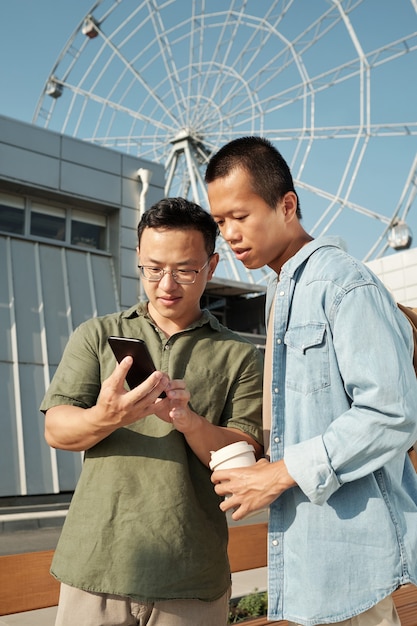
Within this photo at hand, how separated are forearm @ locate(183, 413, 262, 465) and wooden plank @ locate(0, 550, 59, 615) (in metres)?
0.99

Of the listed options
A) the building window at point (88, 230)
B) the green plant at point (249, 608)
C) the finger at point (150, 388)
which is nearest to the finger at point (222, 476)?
the finger at point (150, 388)

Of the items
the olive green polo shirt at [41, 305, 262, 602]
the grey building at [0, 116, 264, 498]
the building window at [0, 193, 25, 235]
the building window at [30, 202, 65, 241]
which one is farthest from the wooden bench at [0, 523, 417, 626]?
the building window at [30, 202, 65, 241]

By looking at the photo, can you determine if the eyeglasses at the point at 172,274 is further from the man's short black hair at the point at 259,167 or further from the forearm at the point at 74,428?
the forearm at the point at 74,428

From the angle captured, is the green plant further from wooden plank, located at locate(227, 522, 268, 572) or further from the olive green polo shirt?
the olive green polo shirt

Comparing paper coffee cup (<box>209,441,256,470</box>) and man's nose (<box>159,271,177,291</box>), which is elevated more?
man's nose (<box>159,271,177,291</box>)

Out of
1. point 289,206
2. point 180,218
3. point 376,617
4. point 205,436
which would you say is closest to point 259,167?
point 289,206

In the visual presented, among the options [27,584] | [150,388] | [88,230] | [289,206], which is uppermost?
[88,230]

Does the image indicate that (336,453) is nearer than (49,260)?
Yes

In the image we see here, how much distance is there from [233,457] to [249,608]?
2584 millimetres

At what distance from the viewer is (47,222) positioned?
10.1 metres

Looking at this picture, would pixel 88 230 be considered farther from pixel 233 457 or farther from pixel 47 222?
pixel 233 457

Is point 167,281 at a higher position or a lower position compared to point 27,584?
higher

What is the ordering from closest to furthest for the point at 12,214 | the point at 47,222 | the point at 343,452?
the point at 343,452
the point at 12,214
the point at 47,222

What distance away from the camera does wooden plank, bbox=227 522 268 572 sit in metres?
3.25
